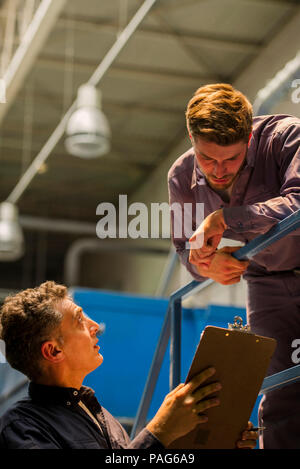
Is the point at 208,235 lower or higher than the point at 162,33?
lower

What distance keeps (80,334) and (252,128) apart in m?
0.96

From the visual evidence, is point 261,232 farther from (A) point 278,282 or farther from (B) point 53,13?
(B) point 53,13

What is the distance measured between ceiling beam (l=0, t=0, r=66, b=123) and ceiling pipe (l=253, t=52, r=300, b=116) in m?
2.13

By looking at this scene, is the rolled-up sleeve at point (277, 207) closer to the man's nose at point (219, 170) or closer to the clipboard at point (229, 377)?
the man's nose at point (219, 170)

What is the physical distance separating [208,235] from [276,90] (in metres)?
2.48

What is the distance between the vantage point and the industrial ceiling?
27.6ft

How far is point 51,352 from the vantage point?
7.30ft

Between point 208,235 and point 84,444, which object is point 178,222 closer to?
point 208,235

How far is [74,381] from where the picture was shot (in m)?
2.27

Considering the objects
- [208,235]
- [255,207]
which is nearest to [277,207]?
[255,207]

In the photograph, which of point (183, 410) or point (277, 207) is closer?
point (183, 410)

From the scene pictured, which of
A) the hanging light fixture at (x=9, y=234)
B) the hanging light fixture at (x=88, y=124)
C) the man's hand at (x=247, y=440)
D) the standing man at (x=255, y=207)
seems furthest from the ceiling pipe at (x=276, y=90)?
the hanging light fixture at (x=9, y=234)
